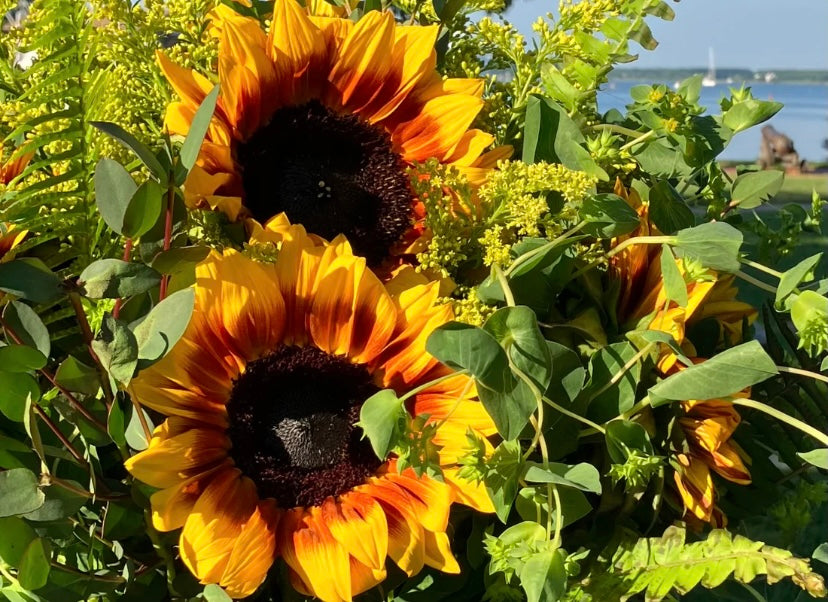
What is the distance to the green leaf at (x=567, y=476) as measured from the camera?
327 mm

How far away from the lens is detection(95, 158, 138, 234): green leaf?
0.32m

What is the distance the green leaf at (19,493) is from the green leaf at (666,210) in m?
0.29

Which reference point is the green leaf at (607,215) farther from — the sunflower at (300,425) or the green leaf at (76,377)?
the green leaf at (76,377)

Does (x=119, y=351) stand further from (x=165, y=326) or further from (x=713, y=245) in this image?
(x=713, y=245)

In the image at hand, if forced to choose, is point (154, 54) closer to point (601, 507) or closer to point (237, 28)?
point (237, 28)

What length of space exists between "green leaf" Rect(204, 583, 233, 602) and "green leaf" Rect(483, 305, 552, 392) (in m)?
0.14

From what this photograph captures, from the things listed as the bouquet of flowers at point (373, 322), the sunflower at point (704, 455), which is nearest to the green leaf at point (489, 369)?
the bouquet of flowers at point (373, 322)

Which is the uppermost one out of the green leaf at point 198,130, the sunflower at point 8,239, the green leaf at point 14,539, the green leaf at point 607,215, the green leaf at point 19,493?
the green leaf at point 198,130

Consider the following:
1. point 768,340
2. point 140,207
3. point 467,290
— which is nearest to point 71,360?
point 140,207

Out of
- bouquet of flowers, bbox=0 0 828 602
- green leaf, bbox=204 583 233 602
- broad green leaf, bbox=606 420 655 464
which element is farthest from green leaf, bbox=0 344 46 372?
broad green leaf, bbox=606 420 655 464

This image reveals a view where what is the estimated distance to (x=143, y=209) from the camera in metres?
0.32

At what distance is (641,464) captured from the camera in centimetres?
34

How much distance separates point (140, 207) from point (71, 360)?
6cm

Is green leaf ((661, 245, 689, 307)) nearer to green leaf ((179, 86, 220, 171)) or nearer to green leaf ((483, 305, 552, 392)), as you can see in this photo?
green leaf ((483, 305, 552, 392))
